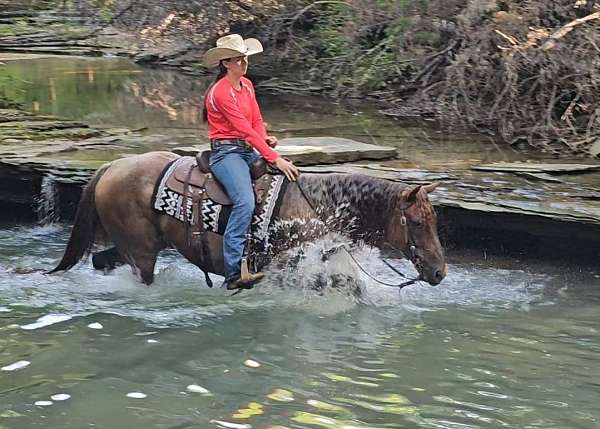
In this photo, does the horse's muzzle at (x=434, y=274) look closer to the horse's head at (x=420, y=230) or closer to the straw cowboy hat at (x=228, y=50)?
the horse's head at (x=420, y=230)

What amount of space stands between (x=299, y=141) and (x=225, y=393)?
5.80m

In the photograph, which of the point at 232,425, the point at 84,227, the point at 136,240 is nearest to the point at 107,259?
the point at 84,227

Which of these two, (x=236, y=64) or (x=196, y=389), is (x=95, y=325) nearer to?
(x=196, y=389)

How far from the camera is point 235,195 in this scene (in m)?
6.51

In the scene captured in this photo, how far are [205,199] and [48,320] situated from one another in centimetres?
143

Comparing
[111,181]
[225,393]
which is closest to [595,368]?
[225,393]

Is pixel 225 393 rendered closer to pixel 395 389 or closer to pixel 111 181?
pixel 395 389

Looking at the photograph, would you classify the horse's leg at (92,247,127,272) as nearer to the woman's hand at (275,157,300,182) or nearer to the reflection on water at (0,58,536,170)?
the woman's hand at (275,157,300,182)

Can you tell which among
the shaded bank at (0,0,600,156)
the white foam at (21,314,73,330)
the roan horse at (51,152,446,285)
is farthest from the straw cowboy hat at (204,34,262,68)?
the shaded bank at (0,0,600,156)

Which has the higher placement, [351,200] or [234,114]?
[234,114]

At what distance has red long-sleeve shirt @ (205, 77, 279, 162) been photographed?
6.46 meters

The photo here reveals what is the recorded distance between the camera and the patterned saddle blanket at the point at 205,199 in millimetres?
6660

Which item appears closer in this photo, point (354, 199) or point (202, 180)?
point (354, 199)

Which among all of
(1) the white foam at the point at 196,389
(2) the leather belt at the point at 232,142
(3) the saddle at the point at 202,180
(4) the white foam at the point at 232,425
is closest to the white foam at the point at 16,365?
(1) the white foam at the point at 196,389
